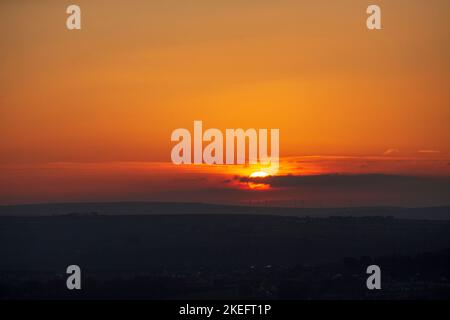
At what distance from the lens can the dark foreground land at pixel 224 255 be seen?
17547 mm

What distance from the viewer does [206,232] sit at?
77.0 ft

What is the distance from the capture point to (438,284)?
17406mm

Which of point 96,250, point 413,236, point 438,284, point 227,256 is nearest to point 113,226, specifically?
point 96,250

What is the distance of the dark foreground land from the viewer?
17.5 metres

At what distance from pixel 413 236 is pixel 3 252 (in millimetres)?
9717

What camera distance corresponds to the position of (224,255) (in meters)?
21.3

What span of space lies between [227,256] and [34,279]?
4.80 m
